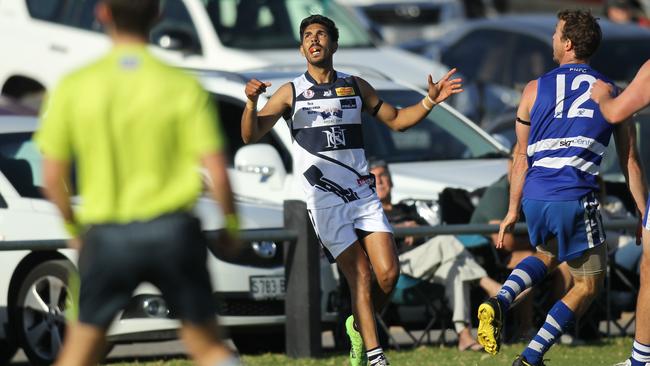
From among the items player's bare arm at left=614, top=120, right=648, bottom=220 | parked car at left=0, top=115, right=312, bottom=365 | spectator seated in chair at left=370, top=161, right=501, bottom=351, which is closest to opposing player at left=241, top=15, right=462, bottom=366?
player's bare arm at left=614, top=120, right=648, bottom=220

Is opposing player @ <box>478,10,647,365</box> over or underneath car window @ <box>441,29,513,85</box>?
underneath

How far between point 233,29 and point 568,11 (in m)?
7.63

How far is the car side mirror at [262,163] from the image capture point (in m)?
11.6

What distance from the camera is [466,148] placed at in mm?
12945

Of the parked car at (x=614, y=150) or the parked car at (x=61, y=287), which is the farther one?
the parked car at (x=614, y=150)

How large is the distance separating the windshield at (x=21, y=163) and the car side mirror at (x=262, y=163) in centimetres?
139

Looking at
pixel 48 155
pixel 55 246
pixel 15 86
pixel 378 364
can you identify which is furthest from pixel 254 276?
pixel 15 86

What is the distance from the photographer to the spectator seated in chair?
11.0 metres

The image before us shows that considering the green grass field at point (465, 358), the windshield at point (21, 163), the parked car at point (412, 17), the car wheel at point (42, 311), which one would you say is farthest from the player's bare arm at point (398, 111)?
the parked car at point (412, 17)

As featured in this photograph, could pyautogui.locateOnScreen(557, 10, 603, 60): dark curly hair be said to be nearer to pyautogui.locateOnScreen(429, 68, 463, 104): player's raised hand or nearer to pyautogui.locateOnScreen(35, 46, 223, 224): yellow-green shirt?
pyautogui.locateOnScreen(429, 68, 463, 104): player's raised hand

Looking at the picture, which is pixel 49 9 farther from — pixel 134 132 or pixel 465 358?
pixel 134 132

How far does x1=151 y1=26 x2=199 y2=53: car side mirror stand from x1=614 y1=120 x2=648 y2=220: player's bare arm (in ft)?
25.4

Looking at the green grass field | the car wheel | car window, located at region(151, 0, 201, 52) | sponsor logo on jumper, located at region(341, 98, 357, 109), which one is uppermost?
car window, located at region(151, 0, 201, 52)

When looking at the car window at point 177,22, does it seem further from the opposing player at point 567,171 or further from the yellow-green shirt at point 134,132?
the yellow-green shirt at point 134,132
